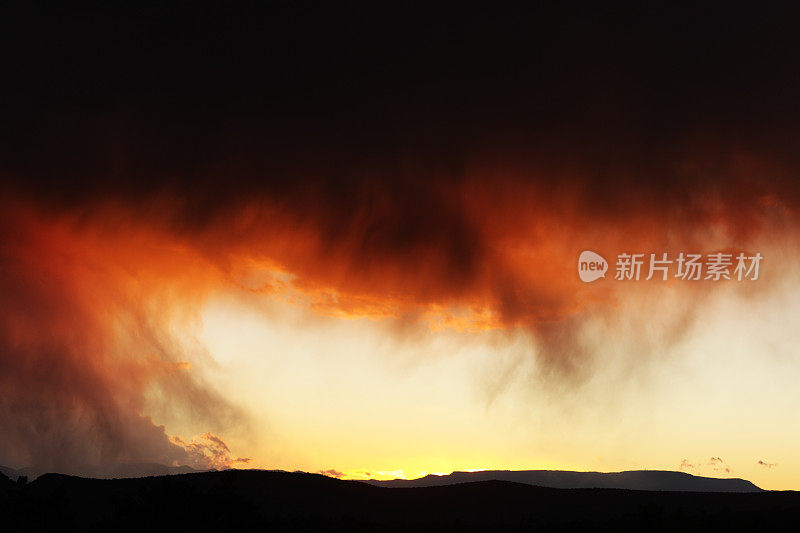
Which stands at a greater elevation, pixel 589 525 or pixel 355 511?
pixel 589 525

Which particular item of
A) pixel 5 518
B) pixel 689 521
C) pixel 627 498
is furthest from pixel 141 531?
pixel 627 498

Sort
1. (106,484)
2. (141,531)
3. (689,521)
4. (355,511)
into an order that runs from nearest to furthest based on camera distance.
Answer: (141,531) → (689,521) → (355,511) → (106,484)

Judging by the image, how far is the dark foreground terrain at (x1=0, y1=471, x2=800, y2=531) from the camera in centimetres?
5697

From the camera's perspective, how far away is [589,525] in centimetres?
6041

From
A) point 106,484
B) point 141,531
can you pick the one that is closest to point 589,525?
point 141,531

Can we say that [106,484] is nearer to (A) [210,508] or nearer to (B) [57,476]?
(B) [57,476]

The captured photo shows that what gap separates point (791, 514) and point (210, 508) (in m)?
49.3

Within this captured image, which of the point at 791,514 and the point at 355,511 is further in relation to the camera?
the point at 355,511

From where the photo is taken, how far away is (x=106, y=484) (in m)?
94.1

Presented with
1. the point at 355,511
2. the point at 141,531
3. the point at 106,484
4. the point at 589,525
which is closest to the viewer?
the point at 141,531

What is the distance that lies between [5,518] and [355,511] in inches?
1800

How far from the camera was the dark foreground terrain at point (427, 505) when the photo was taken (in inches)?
2243

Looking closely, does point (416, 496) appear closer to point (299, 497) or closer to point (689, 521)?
point (299, 497)

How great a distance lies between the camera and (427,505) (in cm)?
9106
